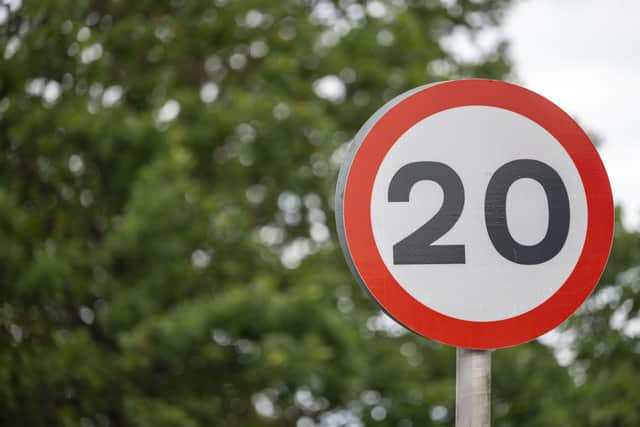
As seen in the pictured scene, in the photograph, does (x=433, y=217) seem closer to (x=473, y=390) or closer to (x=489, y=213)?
(x=489, y=213)

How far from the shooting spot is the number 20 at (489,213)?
1.39 meters

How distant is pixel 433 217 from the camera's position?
4.59ft

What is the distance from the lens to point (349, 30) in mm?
5332

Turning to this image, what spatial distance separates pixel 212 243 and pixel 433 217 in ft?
10.5

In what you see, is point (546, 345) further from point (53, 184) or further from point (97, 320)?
point (53, 184)

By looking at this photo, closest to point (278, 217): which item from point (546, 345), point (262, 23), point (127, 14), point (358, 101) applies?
point (358, 101)

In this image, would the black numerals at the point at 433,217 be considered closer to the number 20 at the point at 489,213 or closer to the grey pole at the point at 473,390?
the number 20 at the point at 489,213

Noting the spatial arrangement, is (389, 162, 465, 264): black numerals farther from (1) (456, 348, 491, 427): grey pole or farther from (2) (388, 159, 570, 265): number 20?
(1) (456, 348, 491, 427): grey pole

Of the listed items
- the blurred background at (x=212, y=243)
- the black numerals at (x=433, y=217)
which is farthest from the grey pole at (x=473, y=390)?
the blurred background at (x=212, y=243)

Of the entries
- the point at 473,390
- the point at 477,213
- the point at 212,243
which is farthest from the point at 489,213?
the point at 212,243

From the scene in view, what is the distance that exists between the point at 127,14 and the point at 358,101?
1.72 metres

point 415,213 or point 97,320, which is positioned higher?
point 415,213

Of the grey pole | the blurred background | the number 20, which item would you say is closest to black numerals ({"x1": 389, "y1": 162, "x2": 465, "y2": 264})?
the number 20

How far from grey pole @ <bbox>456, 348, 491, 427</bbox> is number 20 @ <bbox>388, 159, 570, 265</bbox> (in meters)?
0.19
